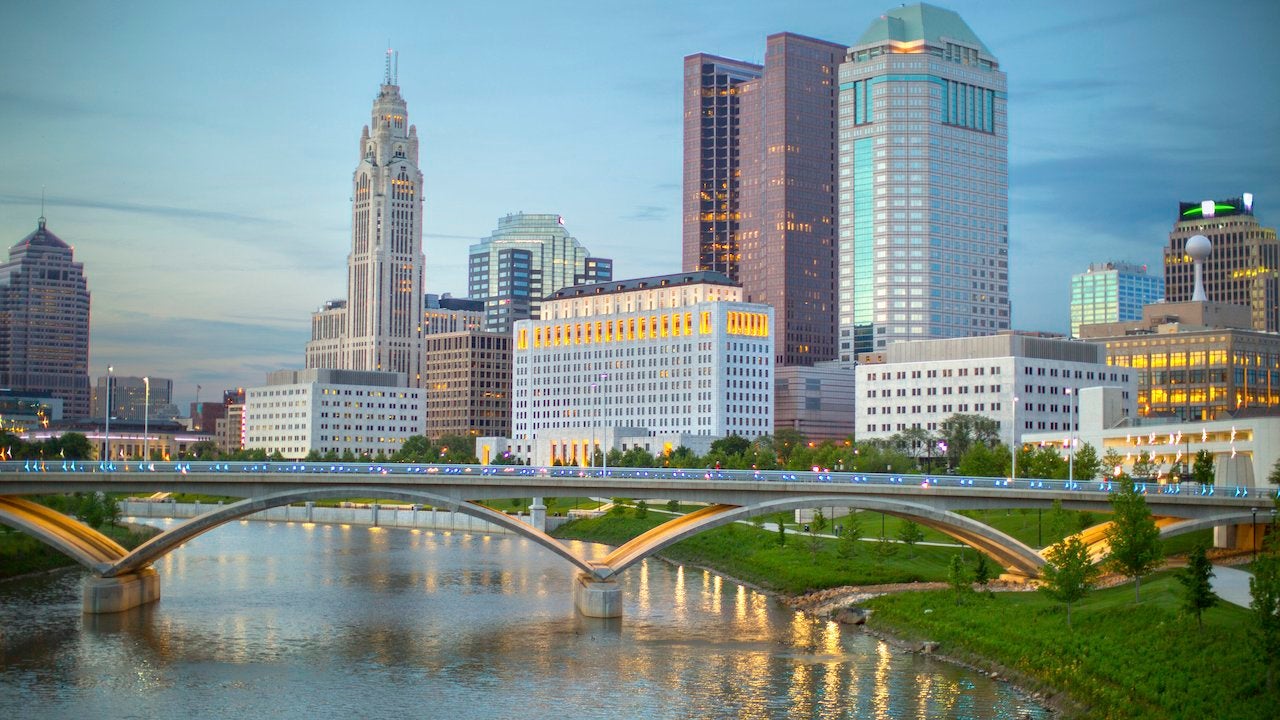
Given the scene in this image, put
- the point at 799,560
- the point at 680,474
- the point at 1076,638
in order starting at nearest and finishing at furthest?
the point at 1076,638, the point at 680,474, the point at 799,560

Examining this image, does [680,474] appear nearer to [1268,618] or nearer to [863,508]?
[863,508]

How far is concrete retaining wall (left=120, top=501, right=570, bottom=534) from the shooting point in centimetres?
17962

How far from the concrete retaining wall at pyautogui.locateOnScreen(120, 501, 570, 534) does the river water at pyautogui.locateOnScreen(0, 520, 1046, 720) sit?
61817 millimetres

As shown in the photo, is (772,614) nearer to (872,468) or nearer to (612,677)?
(612,677)

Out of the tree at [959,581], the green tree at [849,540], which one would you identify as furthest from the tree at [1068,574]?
the green tree at [849,540]

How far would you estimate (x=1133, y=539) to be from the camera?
79.8 m

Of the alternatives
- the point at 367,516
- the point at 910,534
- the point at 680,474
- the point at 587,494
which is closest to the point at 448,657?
the point at 587,494

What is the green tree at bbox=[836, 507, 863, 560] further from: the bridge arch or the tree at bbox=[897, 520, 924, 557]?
the bridge arch

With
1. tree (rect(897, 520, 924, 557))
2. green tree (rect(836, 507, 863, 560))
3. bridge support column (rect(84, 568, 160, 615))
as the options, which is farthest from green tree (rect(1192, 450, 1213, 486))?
bridge support column (rect(84, 568, 160, 615))

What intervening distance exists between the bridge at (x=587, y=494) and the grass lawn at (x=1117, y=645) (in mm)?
6816

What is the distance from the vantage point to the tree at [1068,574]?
74.8 m

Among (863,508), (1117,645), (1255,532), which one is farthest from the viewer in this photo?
(1255,532)

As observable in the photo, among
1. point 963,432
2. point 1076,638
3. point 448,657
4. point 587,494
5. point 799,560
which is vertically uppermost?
point 963,432

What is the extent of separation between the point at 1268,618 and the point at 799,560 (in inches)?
2247
